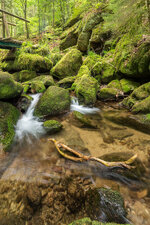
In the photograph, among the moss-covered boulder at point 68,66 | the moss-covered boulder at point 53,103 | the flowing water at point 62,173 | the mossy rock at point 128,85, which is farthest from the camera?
the moss-covered boulder at point 68,66

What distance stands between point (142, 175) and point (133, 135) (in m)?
1.52

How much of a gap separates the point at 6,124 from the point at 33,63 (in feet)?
21.3

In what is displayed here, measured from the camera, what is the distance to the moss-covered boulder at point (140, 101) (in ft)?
16.1

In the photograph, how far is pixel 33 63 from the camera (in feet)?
28.8

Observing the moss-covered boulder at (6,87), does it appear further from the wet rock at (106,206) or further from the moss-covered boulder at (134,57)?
the moss-covered boulder at (134,57)

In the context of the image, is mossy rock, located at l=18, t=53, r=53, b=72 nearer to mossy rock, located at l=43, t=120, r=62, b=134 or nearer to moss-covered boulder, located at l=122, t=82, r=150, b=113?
mossy rock, located at l=43, t=120, r=62, b=134

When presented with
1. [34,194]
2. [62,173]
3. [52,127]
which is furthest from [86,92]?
[34,194]

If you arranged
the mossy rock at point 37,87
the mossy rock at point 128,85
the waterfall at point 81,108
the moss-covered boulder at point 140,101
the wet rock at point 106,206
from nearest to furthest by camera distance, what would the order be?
1. the wet rock at point 106,206
2. the moss-covered boulder at point 140,101
3. the waterfall at point 81,108
4. the mossy rock at point 128,85
5. the mossy rock at point 37,87

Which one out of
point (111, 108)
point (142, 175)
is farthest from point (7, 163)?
Answer: point (111, 108)

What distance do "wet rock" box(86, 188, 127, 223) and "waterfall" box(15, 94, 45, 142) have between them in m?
2.81

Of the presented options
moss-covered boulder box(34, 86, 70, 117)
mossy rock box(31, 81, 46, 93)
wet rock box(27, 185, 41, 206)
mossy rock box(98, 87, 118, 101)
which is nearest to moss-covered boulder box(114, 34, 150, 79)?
mossy rock box(98, 87, 118, 101)

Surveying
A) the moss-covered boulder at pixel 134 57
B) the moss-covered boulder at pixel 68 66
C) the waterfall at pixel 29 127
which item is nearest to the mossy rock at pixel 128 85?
the moss-covered boulder at pixel 134 57

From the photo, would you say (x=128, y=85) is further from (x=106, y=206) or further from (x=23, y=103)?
(x=106, y=206)

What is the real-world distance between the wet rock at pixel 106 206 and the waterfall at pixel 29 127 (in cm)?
281
